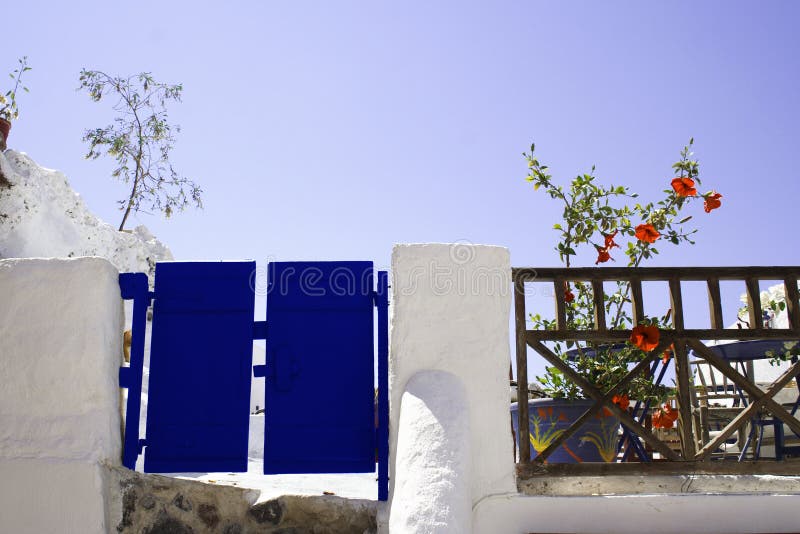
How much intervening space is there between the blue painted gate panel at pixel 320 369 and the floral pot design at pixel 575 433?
91cm

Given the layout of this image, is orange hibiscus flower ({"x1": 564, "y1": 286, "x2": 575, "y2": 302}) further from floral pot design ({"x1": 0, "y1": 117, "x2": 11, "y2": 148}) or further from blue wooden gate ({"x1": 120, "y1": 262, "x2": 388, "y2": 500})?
floral pot design ({"x1": 0, "y1": 117, "x2": 11, "y2": 148})

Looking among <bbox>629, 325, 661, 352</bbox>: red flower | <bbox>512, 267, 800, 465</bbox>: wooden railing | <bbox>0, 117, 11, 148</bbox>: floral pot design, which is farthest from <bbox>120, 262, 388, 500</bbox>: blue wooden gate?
<bbox>0, 117, 11, 148</bbox>: floral pot design

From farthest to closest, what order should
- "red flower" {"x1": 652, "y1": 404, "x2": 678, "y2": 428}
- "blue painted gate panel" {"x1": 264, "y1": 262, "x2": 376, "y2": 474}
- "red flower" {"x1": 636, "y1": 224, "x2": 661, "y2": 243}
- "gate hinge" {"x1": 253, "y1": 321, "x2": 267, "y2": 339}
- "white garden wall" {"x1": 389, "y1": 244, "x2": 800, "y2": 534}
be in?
1. "red flower" {"x1": 636, "y1": 224, "x2": 661, "y2": 243}
2. "red flower" {"x1": 652, "y1": 404, "x2": 678, "y2": 428}
3. "gate hinge" {"x1": 253, "y1": 321, "x2": 267, "y2": 339}
4. "blue painted gate panel" {"x1": 264, "y1": 262, "x2": 376, "y2": 474}
5. "white garden wall" {"x1": 389, "y1": 244, "x2": 800, "y2": 534}

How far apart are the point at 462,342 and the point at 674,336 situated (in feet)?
3.79

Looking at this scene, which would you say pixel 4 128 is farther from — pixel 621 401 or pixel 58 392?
pixel 621 401

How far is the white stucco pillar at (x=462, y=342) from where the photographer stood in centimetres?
345

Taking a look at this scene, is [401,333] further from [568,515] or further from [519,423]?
[568,515]

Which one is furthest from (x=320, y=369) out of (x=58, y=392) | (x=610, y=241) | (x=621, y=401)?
(x=610, y=241)

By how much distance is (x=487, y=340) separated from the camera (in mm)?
3607

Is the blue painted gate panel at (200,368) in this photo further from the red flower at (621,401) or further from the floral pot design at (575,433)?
the red flower at (621,401)

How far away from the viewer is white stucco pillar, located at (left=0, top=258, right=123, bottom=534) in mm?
3523

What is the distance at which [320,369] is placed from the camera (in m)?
3.80

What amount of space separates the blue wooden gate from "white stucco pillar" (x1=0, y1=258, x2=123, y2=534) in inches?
5.6

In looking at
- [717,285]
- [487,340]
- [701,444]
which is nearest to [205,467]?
[487,340]
